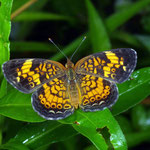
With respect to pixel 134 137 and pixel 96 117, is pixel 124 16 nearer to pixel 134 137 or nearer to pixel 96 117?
pixel 134 137

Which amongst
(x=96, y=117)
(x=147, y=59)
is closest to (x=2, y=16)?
(x=96, y=117)

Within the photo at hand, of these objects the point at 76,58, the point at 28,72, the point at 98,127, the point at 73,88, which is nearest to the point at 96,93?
the point at 73,88

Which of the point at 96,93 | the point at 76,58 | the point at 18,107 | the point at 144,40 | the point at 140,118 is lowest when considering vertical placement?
the point at 140,118

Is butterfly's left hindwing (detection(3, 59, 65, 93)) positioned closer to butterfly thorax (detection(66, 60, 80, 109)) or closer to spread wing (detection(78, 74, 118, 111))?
butterfly thorax (detection(66, 60, 80, 109))

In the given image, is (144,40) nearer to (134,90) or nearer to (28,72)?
(134,90)

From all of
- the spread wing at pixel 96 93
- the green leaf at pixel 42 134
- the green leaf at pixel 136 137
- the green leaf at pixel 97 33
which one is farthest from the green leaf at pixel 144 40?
the green leaf at pixel 42 134

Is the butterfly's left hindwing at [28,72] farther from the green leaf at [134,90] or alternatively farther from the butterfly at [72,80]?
the green leaf at [134,90]
